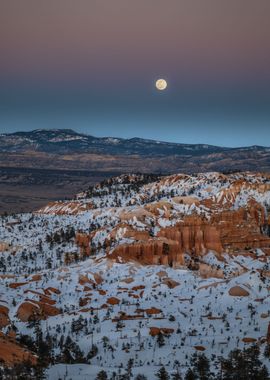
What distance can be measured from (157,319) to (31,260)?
50.6 meters

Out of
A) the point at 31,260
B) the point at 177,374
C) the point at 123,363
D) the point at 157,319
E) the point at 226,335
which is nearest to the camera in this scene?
the point at 177,374

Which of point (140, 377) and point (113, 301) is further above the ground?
point (140, 377)

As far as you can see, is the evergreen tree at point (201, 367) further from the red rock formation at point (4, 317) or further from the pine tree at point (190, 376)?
the red rock formation at point (4, 317)

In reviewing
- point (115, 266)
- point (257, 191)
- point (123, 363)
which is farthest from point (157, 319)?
point (257, 191)

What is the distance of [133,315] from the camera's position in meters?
48.2

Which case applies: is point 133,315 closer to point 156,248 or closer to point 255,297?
point 255,297

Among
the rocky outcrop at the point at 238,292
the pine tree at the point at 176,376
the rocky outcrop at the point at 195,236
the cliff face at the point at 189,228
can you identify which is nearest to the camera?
the pine tree at the point at 176,376

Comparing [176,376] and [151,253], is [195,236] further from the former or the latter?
[176,376]

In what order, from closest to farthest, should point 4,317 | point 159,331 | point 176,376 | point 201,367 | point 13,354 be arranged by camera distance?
point 176,376 < point 201,367 < point 13,354 < point 159,331 < point 4,317

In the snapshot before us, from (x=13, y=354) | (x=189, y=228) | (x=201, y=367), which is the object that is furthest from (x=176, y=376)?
(x=189, y=228)


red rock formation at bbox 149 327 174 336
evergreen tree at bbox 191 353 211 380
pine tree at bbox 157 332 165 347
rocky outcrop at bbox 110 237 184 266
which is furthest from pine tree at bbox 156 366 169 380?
rocky outcrop at bbox 110 237 184 266

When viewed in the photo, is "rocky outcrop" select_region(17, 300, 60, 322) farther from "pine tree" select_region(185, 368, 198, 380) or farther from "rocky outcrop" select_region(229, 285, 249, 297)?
"pine tree" select_region(185, 368, 198, 380)

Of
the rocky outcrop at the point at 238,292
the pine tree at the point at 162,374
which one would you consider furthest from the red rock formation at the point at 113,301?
the pine tree at the point at 162,374

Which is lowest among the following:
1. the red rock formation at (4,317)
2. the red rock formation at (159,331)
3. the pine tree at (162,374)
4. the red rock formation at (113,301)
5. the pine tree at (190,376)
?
the red rock formation at (4,317)
